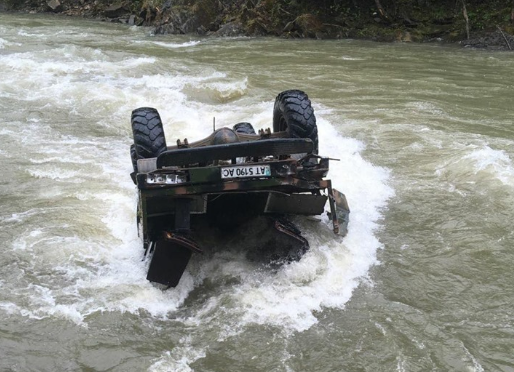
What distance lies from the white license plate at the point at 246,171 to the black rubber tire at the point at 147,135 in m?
0.99

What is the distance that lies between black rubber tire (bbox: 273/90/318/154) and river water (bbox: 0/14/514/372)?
1.03 metres

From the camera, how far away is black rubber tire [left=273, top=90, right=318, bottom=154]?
606 centimetres

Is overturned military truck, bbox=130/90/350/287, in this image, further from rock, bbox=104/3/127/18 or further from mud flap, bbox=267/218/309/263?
rock, bbox=104/3/127/18

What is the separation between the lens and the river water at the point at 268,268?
4609mm

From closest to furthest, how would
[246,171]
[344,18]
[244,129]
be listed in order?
[246,171] < [244,129] < [344,18]

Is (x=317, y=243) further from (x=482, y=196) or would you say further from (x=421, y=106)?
(x=421, y=106)

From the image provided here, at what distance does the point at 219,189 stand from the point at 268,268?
1229 millimetres

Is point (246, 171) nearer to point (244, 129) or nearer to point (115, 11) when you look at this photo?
point (244, 129)

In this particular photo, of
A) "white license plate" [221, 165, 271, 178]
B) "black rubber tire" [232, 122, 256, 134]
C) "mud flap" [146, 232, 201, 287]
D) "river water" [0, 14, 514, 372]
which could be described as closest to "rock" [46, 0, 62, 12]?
"river water" [0, 14, 514, 372]

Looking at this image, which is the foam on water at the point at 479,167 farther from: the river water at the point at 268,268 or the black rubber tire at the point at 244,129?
the black rubber tire at the point at 244,129

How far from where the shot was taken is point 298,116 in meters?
6.09

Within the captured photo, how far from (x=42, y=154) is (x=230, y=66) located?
8757mm

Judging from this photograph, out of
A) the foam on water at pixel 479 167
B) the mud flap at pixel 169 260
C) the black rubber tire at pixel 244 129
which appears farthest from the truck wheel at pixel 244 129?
the foam on water at pixel 479 167

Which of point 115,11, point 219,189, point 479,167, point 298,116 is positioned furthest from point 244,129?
point 115,11
